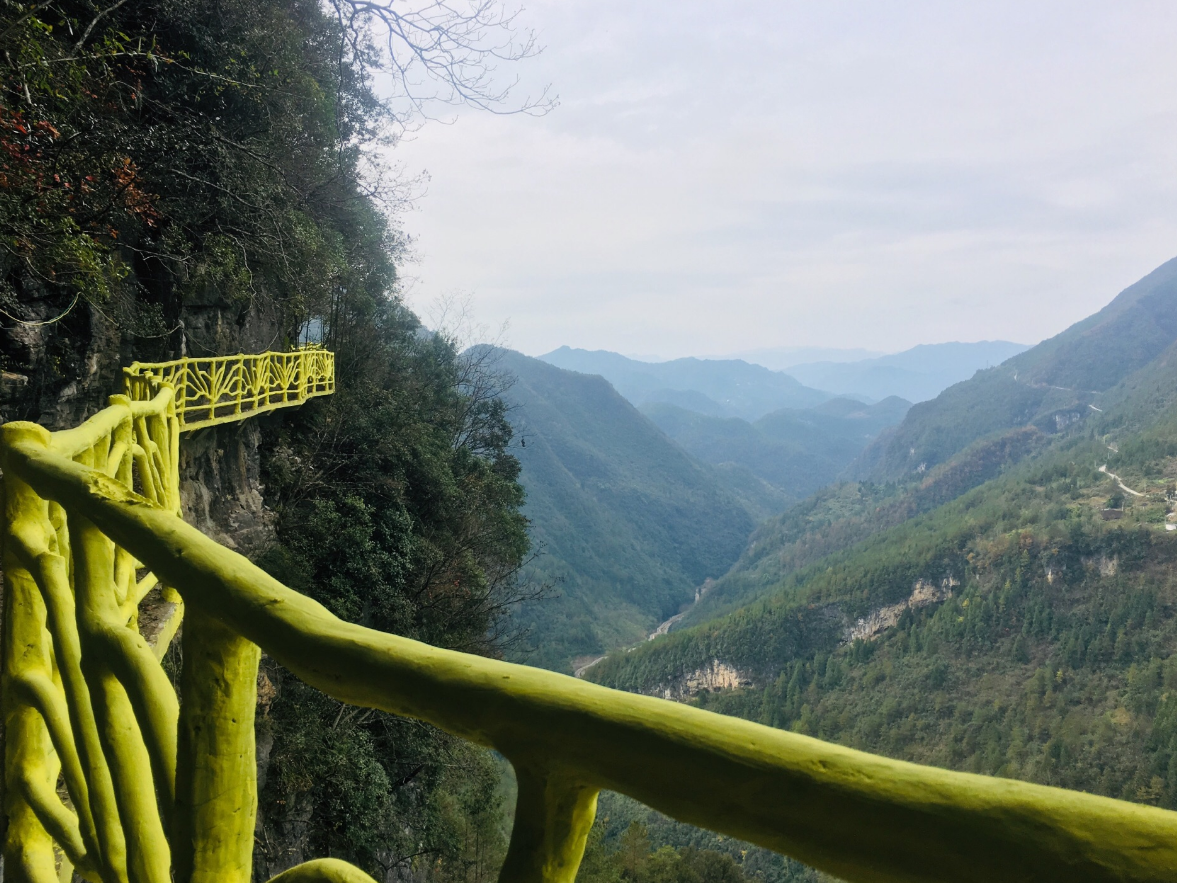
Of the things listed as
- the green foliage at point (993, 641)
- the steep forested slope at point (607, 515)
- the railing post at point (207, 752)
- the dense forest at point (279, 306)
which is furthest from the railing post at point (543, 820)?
the green foliage at point (993, 641)

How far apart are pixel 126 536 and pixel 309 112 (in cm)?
1120

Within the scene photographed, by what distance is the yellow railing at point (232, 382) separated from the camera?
21.0 feet

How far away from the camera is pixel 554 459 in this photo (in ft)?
392

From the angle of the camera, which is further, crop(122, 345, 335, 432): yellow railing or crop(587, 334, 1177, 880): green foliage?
crop(587, 334, 1177, 880): green foliage

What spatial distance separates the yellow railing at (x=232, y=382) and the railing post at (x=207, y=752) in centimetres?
538

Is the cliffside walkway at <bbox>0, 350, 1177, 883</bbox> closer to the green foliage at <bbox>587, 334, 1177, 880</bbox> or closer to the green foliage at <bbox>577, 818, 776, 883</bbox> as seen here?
the green foliage at <bbox>577, 818, 776, 883</bbox>

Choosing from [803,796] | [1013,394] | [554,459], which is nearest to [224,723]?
[803,796]

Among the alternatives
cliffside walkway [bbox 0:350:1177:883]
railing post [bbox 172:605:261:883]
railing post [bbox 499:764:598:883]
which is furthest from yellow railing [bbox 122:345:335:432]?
railing post [bbox 499:764:598:883]

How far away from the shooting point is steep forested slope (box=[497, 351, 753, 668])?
276ft

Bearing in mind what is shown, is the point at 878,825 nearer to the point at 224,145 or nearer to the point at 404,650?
the point at 404,650

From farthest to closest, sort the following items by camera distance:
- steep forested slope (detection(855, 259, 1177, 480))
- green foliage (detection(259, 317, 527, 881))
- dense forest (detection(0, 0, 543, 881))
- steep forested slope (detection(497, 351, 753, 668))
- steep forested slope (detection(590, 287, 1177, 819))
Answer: steep forested slope (detection(855, 259, 1177, 480)) < steep forested slope (detection(497, 351, 753, 668)) < steep forested slope (detection(590, 287, 1177, 819)) < green foliage (detection(259, 317, 527, 881)) < dense forest (detection(0, 0, 543, 881))

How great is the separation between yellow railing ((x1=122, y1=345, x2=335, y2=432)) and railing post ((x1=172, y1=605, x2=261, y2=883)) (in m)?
5.38

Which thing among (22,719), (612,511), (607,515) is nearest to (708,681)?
(607,515)

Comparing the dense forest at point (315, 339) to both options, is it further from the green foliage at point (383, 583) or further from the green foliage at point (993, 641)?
the green foliage at point (993, 641)
